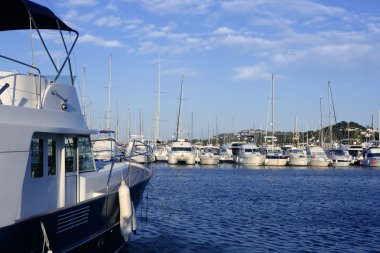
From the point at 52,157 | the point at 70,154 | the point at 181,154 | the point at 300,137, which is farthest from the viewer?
the point at 300,137

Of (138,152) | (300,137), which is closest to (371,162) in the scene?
(138,152)

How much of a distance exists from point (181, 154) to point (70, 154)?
51.8m

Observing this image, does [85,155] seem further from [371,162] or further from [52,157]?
[371,162]

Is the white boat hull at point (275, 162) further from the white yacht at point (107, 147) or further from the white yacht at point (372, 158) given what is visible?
the white yacht at point (107, 147)

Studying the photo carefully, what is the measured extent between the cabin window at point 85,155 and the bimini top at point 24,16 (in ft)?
8.05

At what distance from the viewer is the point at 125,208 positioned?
10398 millimetres

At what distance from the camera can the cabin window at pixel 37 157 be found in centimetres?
833

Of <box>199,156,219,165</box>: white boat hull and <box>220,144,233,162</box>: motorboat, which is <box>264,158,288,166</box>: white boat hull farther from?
<box>220,144,233,162</box>: motorboat

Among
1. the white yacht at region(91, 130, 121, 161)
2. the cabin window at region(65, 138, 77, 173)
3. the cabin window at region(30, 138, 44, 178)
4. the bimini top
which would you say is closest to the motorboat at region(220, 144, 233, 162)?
the white yacht at region(91, 130, 121, 161)

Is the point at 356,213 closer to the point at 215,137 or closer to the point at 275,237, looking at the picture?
the point at 275,237

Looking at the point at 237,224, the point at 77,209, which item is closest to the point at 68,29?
the point at 77,209

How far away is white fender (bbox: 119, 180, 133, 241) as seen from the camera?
10336 mm

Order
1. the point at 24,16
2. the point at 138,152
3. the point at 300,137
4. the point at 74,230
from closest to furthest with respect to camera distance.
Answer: the point at 74,230
the point at 24,16
the point at 138,152
the point at 300,137

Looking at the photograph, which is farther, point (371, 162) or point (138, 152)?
point (371, 162)
